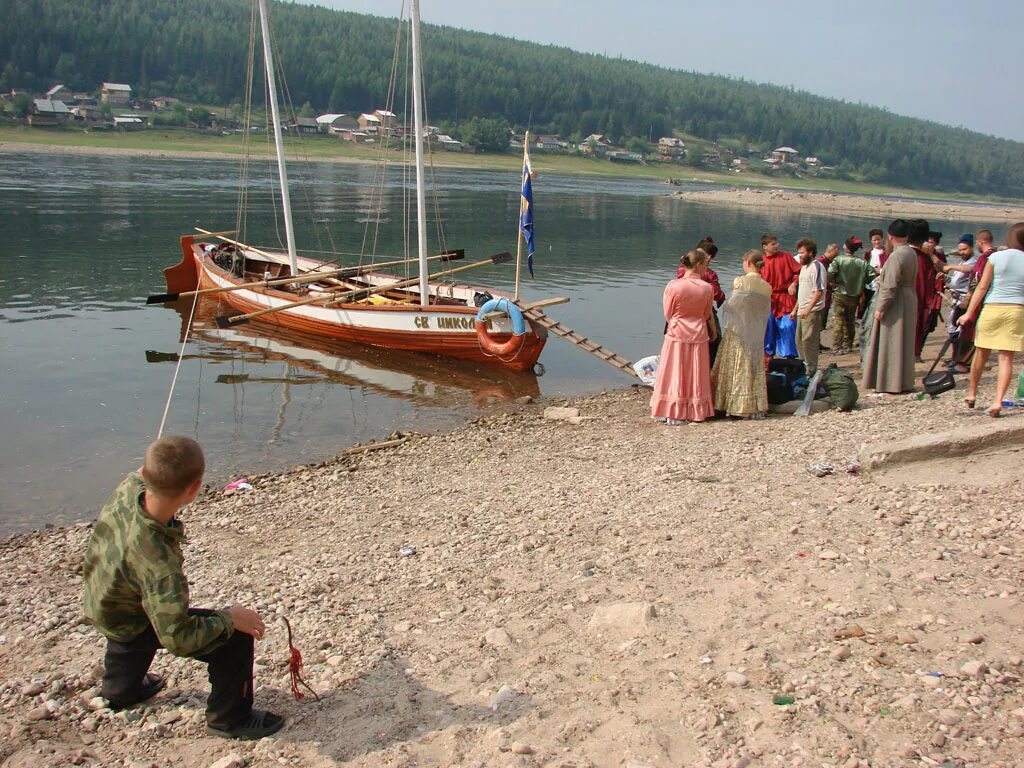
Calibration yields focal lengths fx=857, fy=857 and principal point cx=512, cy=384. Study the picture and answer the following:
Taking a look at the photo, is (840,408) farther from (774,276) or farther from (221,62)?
(221,62)

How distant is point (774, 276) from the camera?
13031 millimetres

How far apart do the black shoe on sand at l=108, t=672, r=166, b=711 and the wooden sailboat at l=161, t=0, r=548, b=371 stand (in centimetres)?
1296

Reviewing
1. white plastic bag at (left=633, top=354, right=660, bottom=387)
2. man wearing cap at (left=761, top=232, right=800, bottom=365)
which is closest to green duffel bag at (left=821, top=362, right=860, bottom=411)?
man wearing cap at (left=761, top=232, right=800, bottom=365)

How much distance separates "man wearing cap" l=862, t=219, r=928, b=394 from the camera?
10234 millimetres

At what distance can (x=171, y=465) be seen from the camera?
12.3ft

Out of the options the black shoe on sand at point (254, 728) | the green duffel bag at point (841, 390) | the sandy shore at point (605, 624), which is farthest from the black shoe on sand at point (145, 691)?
the green duffel bag at point (841, 390)

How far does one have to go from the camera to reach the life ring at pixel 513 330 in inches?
682

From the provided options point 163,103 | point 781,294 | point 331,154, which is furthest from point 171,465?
point 163,103

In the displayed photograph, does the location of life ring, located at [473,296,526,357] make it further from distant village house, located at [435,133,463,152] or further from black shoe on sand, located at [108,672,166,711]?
distant village house, located at [435,133,463,152]

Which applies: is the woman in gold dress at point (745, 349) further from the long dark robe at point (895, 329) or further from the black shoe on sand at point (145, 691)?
the black shoe on sand at point (145, 691)

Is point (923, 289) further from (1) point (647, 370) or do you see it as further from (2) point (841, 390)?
(1) point (647, 370)

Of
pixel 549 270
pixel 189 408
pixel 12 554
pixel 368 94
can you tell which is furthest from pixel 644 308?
pixel 368 94

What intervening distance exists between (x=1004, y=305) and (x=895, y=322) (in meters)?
1.97

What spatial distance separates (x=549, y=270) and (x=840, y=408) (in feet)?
80.1
